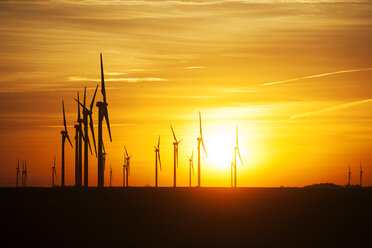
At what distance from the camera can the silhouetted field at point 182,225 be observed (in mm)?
61406

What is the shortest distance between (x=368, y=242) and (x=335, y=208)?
1693 inches

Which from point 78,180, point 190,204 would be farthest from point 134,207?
point 78,180

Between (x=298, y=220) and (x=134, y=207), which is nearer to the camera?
(x=298, y=220)

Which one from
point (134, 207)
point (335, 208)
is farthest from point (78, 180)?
point (335, 208)

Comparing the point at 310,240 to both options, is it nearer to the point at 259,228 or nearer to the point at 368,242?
the point at 368,242

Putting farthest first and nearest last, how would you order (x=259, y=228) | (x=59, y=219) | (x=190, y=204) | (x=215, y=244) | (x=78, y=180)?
(x=78, y=180) → (x=190, y=204) → (x=59, y=219) → (x=259, y=228) → (x=215, y=244)

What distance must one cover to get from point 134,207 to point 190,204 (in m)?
11.3

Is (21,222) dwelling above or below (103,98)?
below

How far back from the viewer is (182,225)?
7575 centimetres

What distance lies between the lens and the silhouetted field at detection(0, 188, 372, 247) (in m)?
61.4

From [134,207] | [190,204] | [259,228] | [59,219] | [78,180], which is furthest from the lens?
[78,180]

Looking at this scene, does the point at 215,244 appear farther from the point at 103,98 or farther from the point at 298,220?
the point at 103,98

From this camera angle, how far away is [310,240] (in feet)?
208

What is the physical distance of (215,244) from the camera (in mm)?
59188
